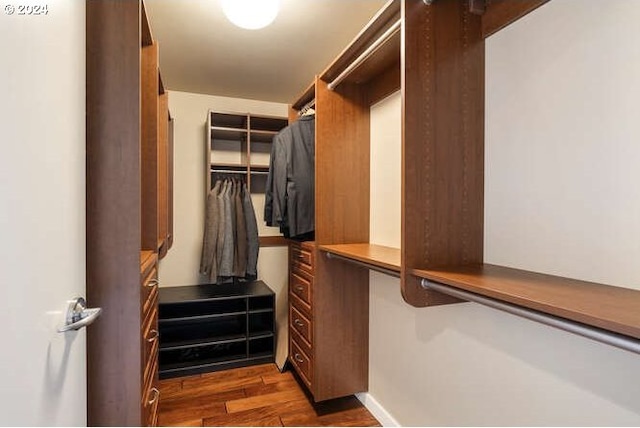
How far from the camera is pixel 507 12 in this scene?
3.63ft

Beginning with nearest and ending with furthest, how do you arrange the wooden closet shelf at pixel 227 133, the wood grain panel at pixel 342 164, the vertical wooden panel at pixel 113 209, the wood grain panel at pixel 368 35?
the vertical wooden panel at pixel 113 209 < the wood grain panel at pixel 368 35 < the wood grain panel at pixel 342 164 < the wooden closet shelf at pixel 227 133

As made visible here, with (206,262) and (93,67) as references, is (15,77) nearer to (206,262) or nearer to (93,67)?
(93,67)

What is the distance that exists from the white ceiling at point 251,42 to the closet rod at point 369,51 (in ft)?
1.05

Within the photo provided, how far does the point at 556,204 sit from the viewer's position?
0.97 m

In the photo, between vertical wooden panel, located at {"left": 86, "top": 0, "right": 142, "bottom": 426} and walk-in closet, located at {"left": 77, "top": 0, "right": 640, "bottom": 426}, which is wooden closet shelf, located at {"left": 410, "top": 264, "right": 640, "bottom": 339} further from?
vertical wooden panel, located at {"left": 86, "top": 0, "right": 142, "bottom": 426}

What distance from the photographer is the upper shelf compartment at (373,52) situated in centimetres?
127

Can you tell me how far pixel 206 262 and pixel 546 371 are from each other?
238 centimetres

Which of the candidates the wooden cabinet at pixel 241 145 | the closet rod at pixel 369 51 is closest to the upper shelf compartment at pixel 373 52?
the closet rod at pixel 369 51

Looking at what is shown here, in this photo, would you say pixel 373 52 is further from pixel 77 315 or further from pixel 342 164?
pixel 77 315

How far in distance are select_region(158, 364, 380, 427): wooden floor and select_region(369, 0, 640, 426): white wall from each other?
839 millimetres

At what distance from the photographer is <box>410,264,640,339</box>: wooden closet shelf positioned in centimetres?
62

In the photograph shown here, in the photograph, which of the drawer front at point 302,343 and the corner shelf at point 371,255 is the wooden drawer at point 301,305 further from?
the corner shelf at point 371,255

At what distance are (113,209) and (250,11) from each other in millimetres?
1102

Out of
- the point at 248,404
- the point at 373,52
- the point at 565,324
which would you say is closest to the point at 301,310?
the point at 248,404
